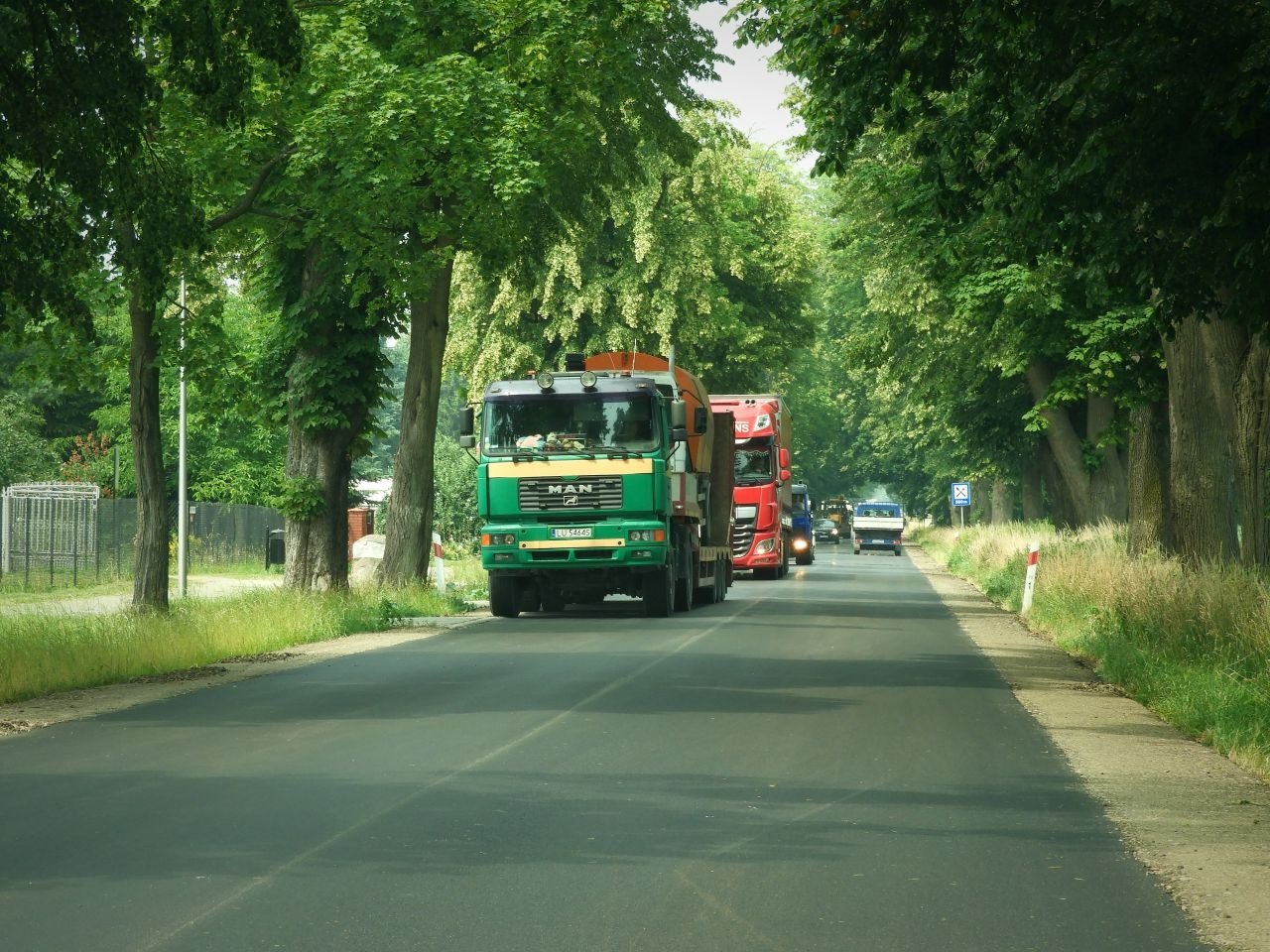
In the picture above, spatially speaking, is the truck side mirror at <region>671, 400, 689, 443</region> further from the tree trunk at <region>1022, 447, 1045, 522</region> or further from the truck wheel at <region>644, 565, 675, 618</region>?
the tree trunk at <region>1022, 447, 1045, 522</region>

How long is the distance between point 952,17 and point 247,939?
1085 centimetres

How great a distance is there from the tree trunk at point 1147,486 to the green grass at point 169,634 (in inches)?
443

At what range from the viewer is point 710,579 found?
33.2 metres

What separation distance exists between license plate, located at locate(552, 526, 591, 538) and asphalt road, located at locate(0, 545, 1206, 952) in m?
10.3

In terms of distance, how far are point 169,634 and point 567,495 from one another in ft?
28.6

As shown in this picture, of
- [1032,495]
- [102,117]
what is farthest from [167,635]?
[1032,495]

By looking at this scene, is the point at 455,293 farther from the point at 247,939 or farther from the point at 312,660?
the point at 247,939

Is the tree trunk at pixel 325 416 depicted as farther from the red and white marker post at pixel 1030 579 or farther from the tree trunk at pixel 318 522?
the red and white marker post at pixel 1030 579

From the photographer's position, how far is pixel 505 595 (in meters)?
28.9

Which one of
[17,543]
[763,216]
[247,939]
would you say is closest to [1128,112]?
[247,939]

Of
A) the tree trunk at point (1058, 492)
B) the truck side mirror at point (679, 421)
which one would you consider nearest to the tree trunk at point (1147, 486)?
the truck side mirror at point (679, 421)

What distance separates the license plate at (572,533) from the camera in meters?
27.6

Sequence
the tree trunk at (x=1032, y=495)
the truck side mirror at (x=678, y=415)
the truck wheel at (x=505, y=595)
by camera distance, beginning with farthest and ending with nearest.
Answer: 1. the tree trunk at (x=1032, y=495)
2. the truck wheel at (x=505, y=595)
3. the truck side mirror at (x=678, y=415)

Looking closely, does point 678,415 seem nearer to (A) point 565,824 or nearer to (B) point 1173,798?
(B) point 1173,798
